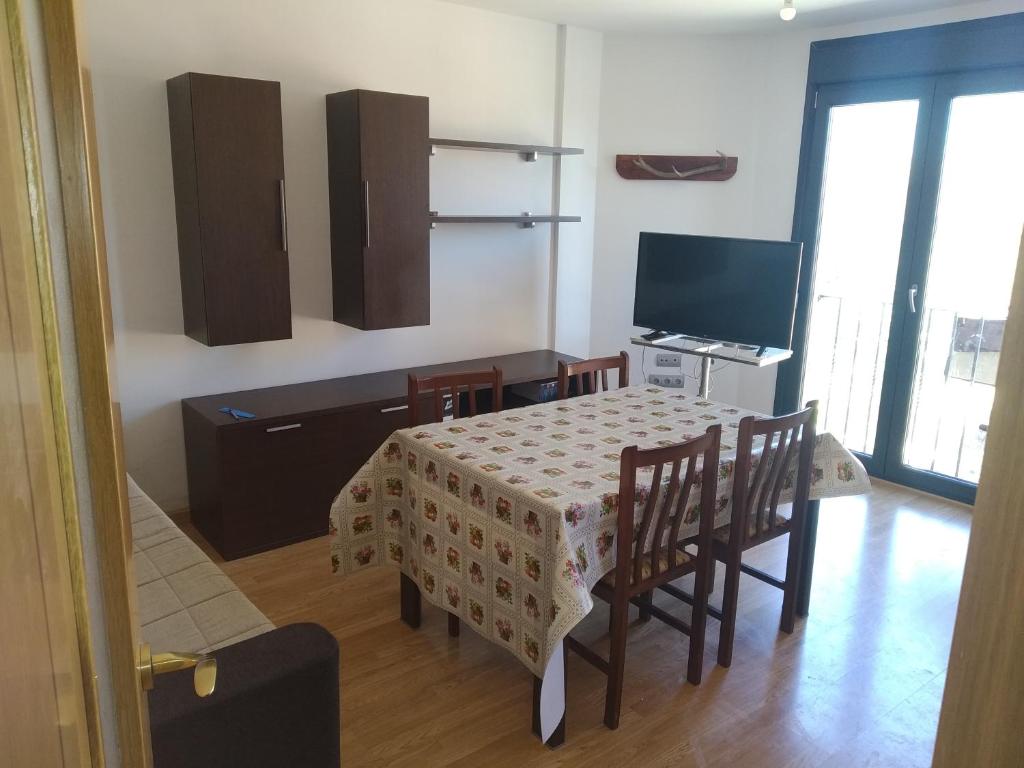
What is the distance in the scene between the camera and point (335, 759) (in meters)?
1.76

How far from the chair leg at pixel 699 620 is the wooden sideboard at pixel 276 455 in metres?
1.61

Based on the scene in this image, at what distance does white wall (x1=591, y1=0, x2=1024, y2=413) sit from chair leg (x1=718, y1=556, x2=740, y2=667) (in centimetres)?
264

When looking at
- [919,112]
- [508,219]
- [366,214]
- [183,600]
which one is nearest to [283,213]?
[366,214]

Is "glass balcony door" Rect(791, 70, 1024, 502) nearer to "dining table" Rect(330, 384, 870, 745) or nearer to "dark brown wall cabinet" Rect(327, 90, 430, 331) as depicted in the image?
"dining table" Rect(330, 384, 870, 745)

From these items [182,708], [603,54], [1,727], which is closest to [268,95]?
[603,54]

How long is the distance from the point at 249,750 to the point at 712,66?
471cm

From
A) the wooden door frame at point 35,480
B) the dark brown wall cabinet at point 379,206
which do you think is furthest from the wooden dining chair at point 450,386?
the wooden door frame at point 35,480

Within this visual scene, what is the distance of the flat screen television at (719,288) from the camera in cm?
403

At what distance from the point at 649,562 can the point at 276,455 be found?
179 cm

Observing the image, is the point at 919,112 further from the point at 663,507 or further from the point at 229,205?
the point at 229,205

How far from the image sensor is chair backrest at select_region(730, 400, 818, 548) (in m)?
2.57

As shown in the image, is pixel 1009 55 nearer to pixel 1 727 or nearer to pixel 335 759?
pixel 335 759

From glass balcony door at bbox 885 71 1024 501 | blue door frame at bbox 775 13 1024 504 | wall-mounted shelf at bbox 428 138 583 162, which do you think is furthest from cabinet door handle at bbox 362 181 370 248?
glass balcony door at bbox 885 71 1024 501

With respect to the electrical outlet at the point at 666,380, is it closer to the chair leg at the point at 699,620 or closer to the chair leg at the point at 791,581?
the chair leg at the point at 791,581
